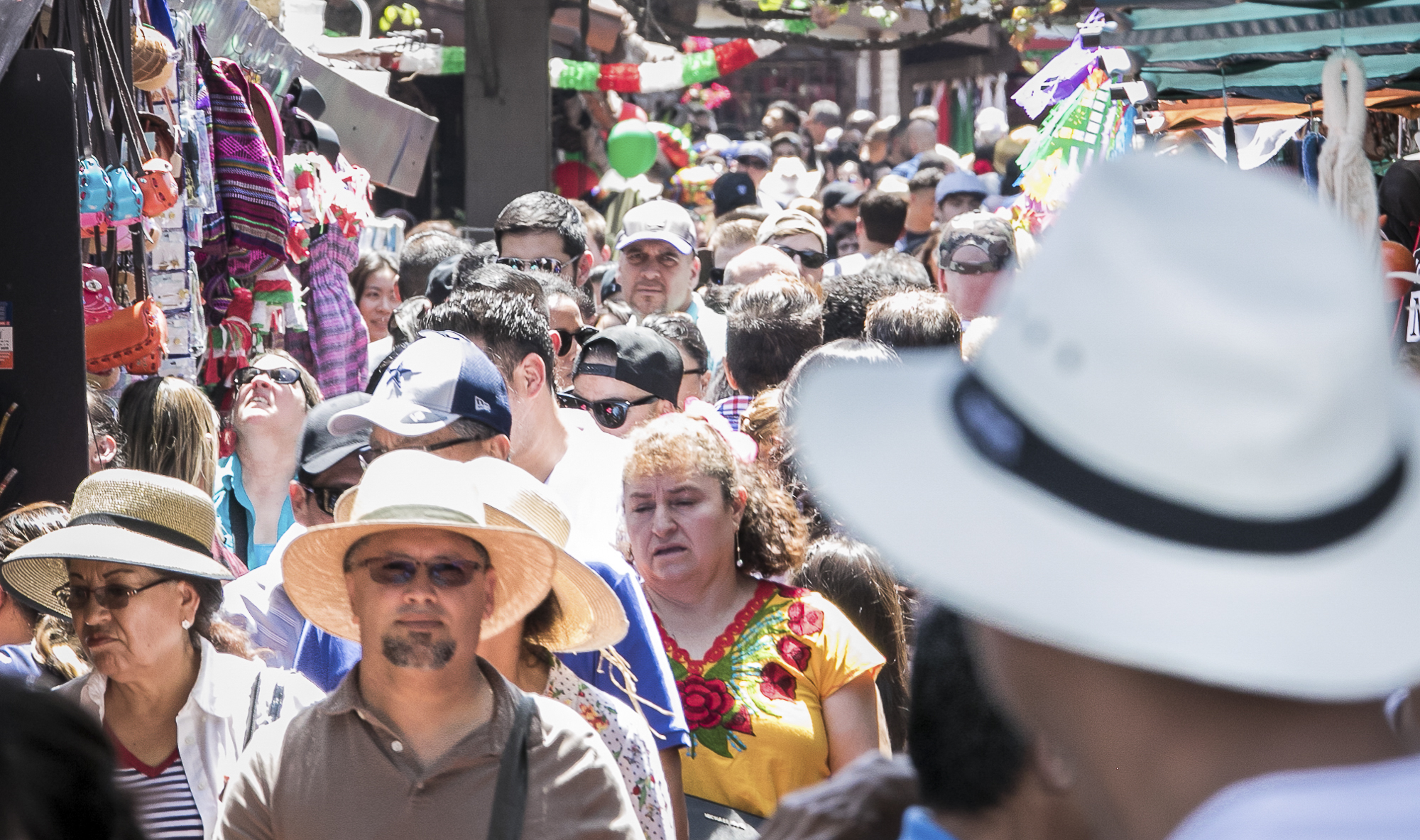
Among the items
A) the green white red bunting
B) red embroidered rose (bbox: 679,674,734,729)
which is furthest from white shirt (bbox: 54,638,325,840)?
the green white red bunting

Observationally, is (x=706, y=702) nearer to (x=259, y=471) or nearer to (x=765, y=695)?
(x=765, y=695)

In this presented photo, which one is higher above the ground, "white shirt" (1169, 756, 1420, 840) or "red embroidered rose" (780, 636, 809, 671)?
"white shirt" (1169, 756, 1420, 840)

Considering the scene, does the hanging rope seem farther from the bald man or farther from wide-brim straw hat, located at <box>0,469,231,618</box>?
the bald man

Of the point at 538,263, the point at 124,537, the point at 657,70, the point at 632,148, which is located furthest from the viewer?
the point at 657,70

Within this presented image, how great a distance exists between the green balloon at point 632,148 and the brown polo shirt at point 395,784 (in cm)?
1106

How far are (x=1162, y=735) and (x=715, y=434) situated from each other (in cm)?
252

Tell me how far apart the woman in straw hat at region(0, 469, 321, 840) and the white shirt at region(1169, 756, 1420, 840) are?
2.20 m

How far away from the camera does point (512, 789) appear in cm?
224

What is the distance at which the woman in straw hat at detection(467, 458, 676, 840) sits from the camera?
257 cm

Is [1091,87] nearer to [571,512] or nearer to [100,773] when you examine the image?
[571,512]

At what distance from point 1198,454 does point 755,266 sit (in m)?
6.07

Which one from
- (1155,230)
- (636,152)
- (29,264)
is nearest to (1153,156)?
(1155,230)

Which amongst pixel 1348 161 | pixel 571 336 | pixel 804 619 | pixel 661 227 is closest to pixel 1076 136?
pixel 571 336

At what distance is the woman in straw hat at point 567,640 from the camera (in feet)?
8.43
